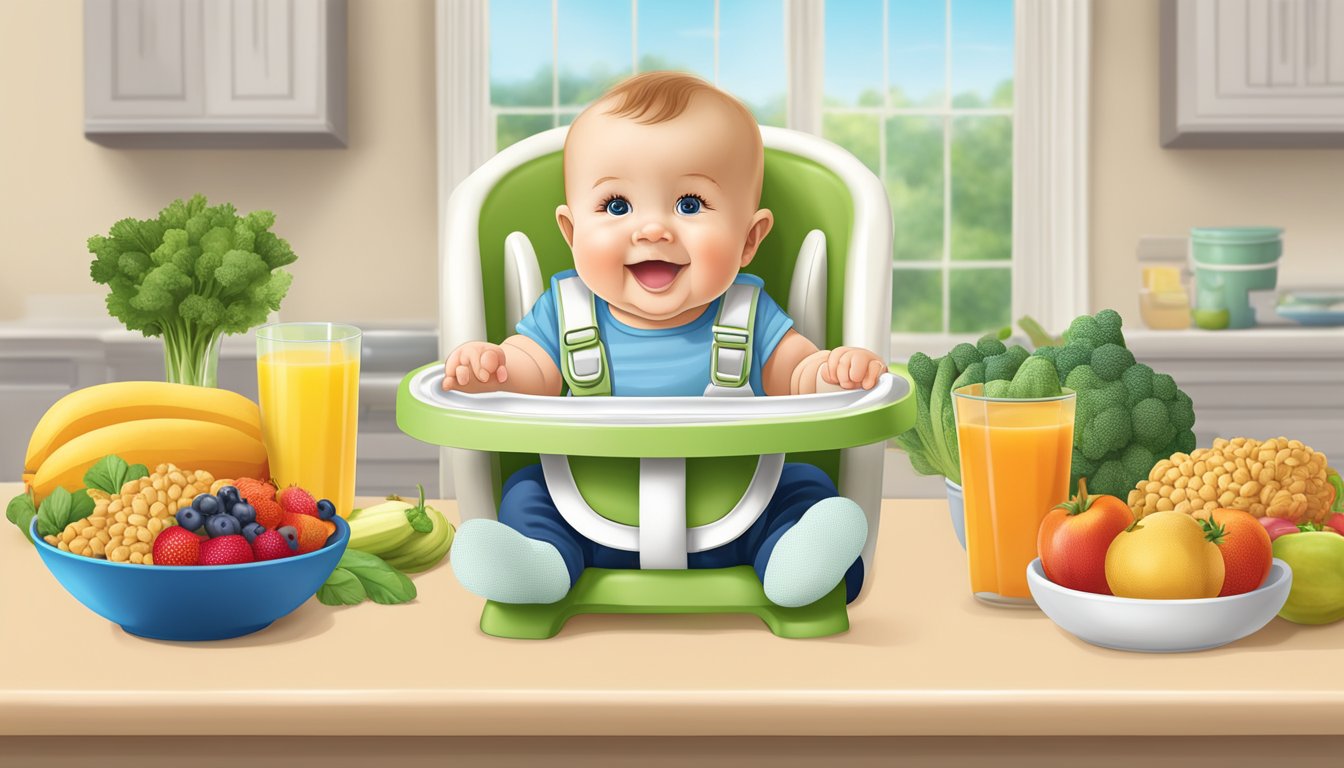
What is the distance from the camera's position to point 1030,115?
353cm

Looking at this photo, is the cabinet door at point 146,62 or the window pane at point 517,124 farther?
the window pane at point 517,124

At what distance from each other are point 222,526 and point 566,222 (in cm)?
39

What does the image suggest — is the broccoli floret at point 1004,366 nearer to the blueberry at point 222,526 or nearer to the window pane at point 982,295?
the blueberry at point 222,526

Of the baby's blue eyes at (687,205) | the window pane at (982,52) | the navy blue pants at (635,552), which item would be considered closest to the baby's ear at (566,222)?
the baby's blue eyes at (687,205)

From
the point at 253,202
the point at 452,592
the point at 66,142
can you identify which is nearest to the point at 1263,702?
the point at 452,592

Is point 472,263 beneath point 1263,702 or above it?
above

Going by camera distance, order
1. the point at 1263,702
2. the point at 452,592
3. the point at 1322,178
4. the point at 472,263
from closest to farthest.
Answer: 1. the point at 1263,702
2. the point at 452,592
3. the point at 472,263
4. the point at 1322,178

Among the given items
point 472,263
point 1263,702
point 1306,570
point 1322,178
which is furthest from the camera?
point 1322,178

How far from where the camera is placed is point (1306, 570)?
0.79 meters

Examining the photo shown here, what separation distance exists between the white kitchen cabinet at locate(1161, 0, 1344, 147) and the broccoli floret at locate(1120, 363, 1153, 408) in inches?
103

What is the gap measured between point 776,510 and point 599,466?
0.42 ft

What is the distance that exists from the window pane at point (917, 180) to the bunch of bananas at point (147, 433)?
2874 mm

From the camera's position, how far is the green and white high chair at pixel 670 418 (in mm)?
767

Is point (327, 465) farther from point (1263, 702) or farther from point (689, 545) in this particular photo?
point (1263, 702)
